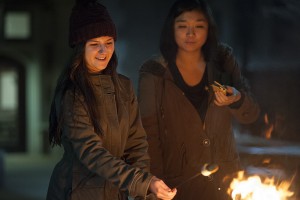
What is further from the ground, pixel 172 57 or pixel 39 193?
pixel 172 57

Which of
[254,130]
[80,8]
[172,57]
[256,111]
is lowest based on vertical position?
[254,130]

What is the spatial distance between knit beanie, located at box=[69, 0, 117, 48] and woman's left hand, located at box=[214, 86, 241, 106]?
998mm

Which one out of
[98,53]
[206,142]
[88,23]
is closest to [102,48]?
[98,53]

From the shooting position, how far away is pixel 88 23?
3840mm

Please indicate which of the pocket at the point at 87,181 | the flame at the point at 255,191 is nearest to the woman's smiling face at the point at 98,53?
the pocket at the point at 87,181

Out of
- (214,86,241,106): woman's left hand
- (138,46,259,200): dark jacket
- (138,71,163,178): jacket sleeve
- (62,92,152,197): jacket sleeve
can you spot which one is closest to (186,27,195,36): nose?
(138,46,259,200): dark jacket

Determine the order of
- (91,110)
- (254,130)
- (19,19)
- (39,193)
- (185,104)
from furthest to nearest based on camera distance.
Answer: (19,19) → (39,193) → (254,130) → (185,104) → (91,110)

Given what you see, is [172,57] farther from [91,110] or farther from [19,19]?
[19,19]

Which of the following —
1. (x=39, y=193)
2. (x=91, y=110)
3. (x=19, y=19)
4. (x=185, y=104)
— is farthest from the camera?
(x=19, y=19)

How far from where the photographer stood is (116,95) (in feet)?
12.9

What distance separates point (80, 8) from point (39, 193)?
24.0 feet

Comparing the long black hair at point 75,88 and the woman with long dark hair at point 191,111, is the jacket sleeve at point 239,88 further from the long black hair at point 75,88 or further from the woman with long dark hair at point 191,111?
the long black hair at point 75,88

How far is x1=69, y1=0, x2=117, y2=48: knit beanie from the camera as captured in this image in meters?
3.84

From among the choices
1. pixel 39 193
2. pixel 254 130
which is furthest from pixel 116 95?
pixel 39 193
